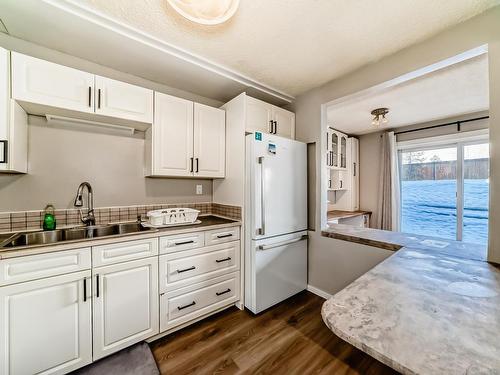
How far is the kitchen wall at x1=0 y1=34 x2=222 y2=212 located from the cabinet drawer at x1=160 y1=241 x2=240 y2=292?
812 mm

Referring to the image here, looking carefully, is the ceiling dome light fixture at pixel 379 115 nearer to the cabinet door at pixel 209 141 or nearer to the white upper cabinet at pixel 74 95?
the cabinet door at pixel 209 141

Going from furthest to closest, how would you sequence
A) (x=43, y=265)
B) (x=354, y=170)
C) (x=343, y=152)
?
(x=354, y=170), (x=343, y=152), (x=43, y=265)

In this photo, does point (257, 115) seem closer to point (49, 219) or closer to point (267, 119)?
point (267, 119)

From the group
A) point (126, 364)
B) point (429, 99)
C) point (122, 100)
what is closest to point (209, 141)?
point (122, 100)

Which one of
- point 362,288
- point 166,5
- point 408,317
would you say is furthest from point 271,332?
point 166,5

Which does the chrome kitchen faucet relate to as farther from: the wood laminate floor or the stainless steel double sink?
the wood laminate floor

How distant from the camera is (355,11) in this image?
4.61 feet

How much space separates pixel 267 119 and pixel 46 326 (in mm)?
2499

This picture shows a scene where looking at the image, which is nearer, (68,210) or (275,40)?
(275,40)

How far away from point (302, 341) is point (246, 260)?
2.73ft

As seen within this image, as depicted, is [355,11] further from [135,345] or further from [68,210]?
[135,345]

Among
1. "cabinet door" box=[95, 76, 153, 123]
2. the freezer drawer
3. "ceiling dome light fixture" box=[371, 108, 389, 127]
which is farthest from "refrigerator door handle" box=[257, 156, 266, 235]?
"ceiling dome light fixture" box=[371, 108, 389, 127]

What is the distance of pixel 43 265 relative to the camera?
1293mm

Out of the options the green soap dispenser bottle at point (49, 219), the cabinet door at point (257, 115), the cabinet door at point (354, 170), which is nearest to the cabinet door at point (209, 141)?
the cabinet door at point (257, 115)
